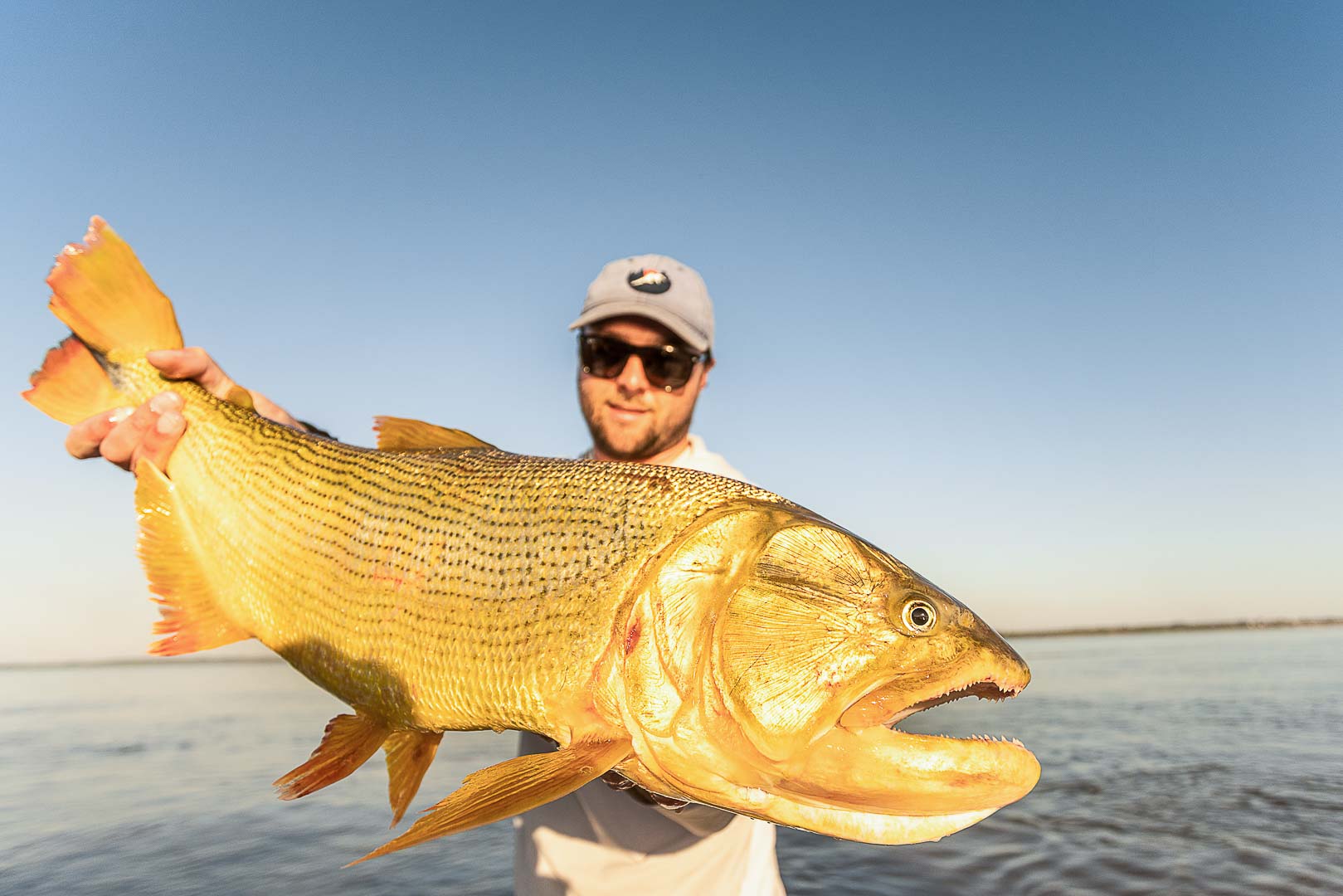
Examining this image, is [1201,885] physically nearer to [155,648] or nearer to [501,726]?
[501,726]

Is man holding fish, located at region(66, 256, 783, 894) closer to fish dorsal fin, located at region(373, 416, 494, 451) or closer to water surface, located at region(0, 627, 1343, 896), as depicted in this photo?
fish dorsal fin, located at region(373, 416, 494, 451)

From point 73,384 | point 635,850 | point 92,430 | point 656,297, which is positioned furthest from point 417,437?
point 635,850

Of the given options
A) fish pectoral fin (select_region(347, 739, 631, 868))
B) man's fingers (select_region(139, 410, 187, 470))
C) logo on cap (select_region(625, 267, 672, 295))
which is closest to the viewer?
fish pectoral fin (select_region(347, 739, 631, 868))

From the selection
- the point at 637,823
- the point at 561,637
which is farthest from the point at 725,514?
the point at 637,823

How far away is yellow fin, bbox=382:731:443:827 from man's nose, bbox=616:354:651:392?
2.27m

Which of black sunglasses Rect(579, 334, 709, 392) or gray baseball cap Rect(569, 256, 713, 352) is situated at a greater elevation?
gray baseball cap Rect(569, 256, 713, 352)

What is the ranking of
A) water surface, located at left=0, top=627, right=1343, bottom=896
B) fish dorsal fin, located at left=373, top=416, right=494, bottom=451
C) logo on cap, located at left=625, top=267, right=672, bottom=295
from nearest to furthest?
fish dorsal fin, located at left=373, top=416, right=494, bottom=451 < logo on cap, located at left=625, top=267, right=672, bottom=295 < water surface, located at left=0, top=627, right=1343, bottom=896

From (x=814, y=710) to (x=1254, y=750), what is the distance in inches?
599

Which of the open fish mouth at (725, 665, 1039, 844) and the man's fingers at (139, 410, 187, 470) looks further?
the man's fingers at (139, 410, 187, 470)

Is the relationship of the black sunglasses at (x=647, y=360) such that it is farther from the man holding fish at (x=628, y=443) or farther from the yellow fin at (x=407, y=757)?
the yellow fin at (x=407, y=757)

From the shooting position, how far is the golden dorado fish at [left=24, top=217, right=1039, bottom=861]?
1940 millimetres

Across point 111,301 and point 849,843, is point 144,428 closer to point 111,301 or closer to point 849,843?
point 111,301

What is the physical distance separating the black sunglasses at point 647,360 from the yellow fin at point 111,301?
6.71 feet

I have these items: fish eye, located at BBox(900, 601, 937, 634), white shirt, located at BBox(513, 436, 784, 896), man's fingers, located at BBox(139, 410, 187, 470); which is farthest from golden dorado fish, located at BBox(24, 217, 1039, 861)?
white shirt, located at BBox(513, 436, 784, 896)
